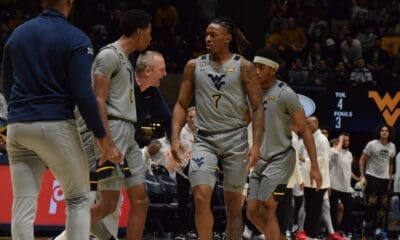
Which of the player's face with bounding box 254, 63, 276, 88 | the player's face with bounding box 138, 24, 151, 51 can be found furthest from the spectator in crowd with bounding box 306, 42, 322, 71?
the player's face with bounding box 138, 24, 151, 51

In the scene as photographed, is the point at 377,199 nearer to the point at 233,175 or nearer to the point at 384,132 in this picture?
the point at 384,132

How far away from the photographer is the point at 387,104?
1838 cm

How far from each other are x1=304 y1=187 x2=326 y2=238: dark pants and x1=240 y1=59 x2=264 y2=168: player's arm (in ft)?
20.1

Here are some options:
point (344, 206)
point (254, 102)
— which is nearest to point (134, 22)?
point (254, 102)

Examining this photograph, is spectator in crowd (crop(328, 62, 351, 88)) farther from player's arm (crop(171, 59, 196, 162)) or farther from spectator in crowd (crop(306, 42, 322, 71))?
player's arm (crop(171, 59, 196, 162))

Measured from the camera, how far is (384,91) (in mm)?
18484

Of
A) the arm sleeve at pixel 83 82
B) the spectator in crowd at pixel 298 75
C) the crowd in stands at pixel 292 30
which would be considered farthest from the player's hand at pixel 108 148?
the spectator in crowd at pixel 298 75

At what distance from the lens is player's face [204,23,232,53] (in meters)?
8.35

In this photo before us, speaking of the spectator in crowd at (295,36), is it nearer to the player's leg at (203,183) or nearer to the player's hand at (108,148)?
the player's leg at (203,183)

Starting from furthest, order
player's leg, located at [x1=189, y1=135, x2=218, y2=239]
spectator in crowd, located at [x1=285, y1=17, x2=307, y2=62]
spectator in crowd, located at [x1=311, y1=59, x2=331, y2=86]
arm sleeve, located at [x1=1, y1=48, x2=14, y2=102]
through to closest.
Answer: spectator in crowd, located at [x1=285, y1=17, x2=307, y2=62]
spectator in crowd, located at [x1=311, y1=59, x2=331, y2=86]
player's leg, located at [x1=189, y1=135, x2=218, y2=239]
arm sleeve, located at [x1=1, y1=48, x2=14, y2=102]

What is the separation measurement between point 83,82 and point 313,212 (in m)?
8.78

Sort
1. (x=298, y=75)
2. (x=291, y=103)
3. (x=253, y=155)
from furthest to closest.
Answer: (x=298, y=75) < (x=291, y=103) < (x=253, y=155)

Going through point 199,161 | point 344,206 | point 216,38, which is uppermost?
point 216,38

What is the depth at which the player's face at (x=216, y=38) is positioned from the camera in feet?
27.4
